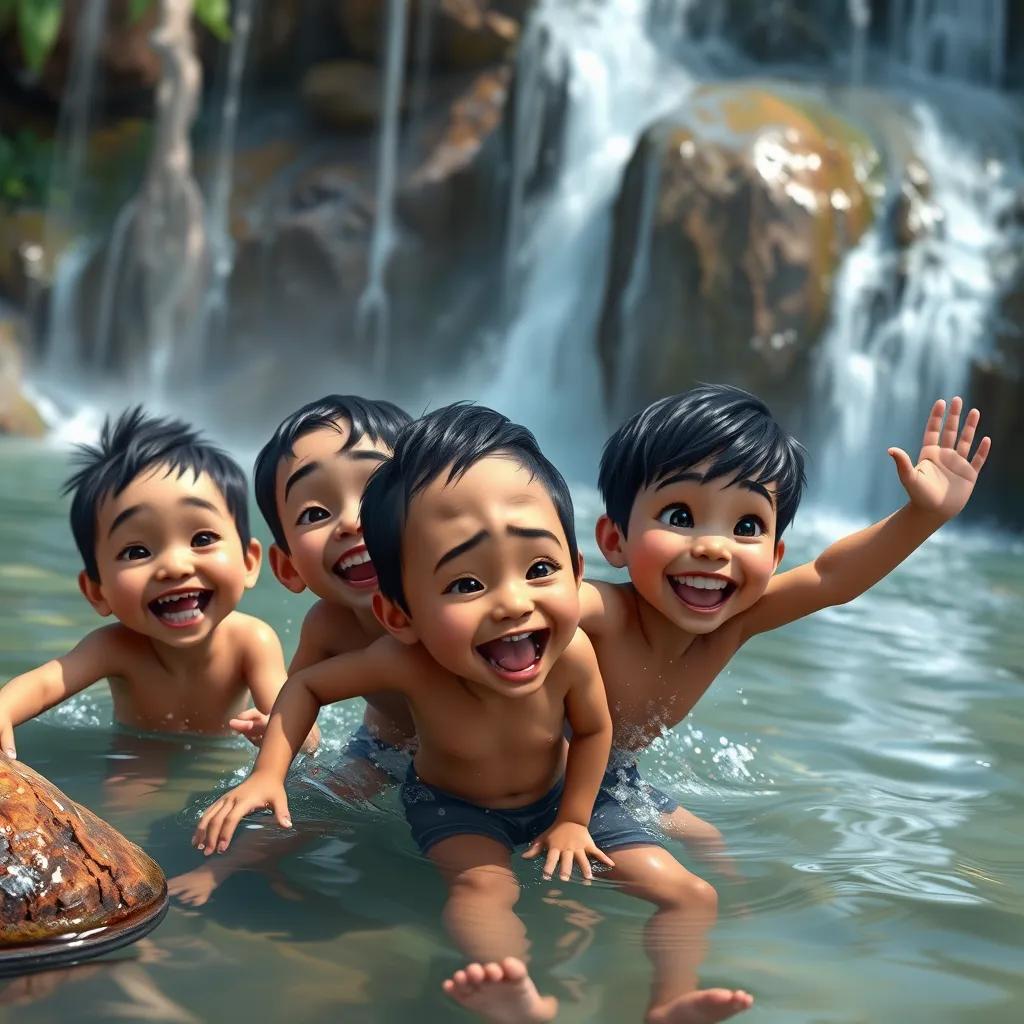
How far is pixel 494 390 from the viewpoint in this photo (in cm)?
1492

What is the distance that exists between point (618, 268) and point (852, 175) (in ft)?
7.00

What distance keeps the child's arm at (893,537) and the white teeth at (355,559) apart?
0.93 m

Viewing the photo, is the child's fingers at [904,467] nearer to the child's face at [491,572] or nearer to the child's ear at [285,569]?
the child's face at [491,572]

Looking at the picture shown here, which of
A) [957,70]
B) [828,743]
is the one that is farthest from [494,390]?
[828,743]

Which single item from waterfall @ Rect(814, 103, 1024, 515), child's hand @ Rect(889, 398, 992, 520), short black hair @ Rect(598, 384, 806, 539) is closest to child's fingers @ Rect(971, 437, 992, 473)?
child's hand @ Rect(889, 398, 992, 520)

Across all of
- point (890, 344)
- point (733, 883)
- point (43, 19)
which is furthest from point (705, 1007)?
point (43, 19)

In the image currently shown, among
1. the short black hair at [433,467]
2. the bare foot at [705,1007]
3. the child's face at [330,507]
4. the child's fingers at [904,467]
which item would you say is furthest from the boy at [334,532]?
the bare foot at [705,1007]

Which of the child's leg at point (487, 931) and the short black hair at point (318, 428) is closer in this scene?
the child's leg at point (487, 931)

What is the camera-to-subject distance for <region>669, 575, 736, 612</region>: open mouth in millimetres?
3348

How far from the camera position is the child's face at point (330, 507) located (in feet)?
11.8

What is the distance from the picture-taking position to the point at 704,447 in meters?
3.27

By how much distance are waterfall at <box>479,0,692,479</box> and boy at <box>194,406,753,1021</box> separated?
1007cm

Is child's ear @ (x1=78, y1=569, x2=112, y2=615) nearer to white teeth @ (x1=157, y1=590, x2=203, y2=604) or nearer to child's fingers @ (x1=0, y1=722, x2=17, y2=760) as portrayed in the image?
white teeth @ (x1=157, y1=590, x2=203, y2=604)

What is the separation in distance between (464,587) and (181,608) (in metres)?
1.33
